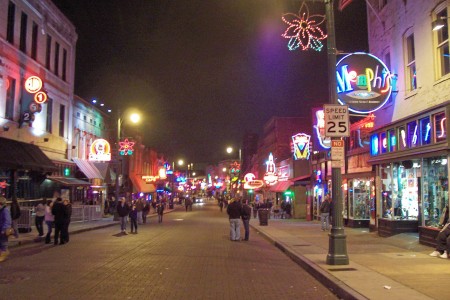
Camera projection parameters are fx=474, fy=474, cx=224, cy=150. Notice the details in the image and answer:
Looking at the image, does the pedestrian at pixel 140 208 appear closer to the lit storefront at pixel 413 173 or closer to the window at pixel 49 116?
the window at pixel 49 116

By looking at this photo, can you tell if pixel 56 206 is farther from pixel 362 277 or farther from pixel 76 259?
pixel 362 277

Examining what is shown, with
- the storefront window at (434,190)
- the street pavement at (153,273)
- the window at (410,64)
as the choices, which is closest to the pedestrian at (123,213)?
the street pavement at (153,273)

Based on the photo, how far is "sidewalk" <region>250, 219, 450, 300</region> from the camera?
28.0 feet

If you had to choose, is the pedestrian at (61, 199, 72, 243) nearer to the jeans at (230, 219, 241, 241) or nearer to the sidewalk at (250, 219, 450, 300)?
the jeans at (230, 219, 241, 241)

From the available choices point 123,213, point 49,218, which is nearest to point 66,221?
point 49,218

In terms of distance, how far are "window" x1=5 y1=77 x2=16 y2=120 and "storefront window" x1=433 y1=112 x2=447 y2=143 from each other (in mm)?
19330

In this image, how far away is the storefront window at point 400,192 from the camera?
17.6m

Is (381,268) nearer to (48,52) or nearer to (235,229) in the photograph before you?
(235,229)

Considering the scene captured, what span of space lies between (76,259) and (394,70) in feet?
43.1

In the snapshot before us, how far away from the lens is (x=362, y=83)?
651 inches

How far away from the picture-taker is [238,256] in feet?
48.0

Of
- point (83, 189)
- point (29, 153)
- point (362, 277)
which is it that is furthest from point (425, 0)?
point (83, 189)

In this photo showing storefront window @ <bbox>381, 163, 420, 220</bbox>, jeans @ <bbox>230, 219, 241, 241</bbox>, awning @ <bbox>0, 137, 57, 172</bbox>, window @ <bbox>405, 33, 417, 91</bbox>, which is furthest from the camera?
awning @ <bbox>0, 137, 57, 172</bbox>

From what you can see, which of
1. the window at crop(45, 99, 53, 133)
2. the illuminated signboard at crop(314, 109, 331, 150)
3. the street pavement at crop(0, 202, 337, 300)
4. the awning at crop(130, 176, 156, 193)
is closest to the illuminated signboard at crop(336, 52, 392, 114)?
the street pavement at crop(0, 202, 337, 300)
